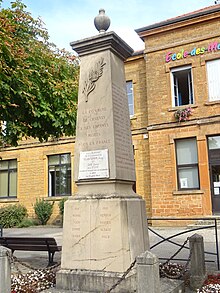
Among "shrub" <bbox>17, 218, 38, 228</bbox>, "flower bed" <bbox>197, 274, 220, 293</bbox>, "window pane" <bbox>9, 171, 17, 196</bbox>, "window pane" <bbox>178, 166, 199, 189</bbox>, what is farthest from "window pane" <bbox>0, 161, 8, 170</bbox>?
"flower bed" <bbox>197, 274, 220, 293</bbox>

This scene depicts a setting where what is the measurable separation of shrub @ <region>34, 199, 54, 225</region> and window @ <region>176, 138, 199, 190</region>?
7325 millimetres

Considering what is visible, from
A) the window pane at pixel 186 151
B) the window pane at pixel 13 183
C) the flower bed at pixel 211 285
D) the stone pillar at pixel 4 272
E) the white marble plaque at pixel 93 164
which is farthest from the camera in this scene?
the window pane at pixel 13 183

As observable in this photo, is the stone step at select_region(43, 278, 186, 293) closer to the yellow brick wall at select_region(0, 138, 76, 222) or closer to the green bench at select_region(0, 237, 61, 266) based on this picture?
the green bench at select_region(0, 237, 61, 266)

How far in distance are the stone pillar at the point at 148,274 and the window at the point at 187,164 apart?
1207cm

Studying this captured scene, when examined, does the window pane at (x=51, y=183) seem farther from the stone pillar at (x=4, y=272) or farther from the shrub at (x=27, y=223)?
the stone pillar at (x=4, y=272)

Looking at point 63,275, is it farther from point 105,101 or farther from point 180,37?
point 180,37

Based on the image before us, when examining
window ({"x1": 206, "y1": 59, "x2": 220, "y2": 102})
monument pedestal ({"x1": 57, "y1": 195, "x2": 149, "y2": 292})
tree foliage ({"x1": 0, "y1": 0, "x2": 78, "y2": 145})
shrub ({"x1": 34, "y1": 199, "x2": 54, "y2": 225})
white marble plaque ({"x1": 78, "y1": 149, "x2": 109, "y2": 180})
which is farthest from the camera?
shrub ({"x1": 34, "y1": 199, "x2": 54, "y2": 225})

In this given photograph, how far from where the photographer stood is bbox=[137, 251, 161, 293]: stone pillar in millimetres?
3756

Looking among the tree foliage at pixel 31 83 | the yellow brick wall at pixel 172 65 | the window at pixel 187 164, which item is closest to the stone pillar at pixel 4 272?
the tree foliage at pixel 31 83

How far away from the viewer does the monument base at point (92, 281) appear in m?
4.80

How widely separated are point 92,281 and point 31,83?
4.63 m

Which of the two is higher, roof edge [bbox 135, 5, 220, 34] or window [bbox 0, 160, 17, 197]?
roof edge [bbox 135, 5, 220, 34]

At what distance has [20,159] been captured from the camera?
69.6 ft

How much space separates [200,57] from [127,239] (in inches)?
490
